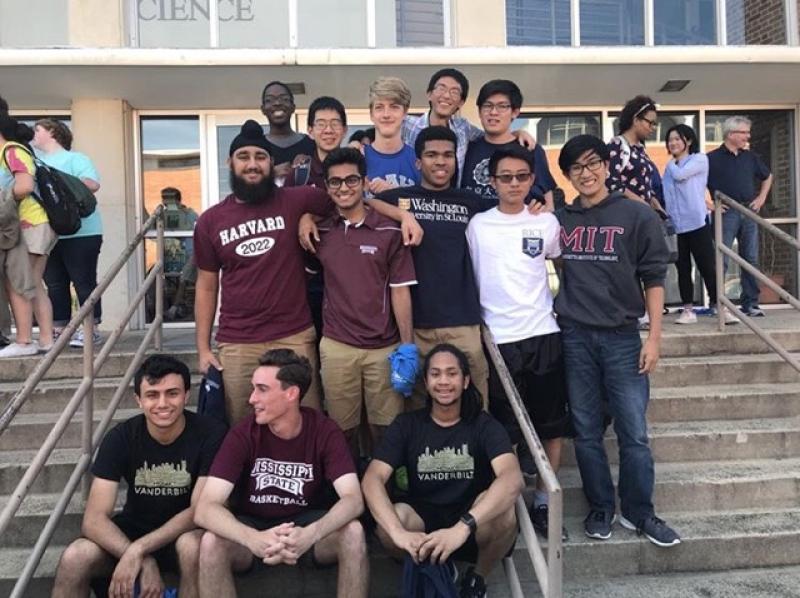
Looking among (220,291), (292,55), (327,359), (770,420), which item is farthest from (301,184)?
(770,420)

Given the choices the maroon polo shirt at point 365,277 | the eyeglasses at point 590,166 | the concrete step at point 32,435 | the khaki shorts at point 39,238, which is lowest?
the concrete step at point 32,435

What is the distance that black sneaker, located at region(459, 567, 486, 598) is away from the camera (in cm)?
310

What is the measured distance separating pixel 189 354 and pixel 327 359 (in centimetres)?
199

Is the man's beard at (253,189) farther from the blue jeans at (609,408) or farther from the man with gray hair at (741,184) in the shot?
the man with gray hair at (741,184)

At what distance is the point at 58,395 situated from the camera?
14.9 feet

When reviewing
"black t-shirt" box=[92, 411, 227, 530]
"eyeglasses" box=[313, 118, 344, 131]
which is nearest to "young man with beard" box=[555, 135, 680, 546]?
"eyeglasses" box=[313, 118, 344, 131]

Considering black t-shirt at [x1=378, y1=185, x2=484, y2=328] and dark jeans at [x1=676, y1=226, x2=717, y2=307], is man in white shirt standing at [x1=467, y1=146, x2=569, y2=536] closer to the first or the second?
black t-shirt at [x1=378, y1=185, x2=484, y2=328]

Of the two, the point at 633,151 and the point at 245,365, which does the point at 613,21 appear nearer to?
the point at 633,151

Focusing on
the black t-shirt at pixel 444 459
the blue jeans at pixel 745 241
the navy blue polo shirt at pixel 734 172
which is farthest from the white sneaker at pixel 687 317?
the black t-shirt at pixel 444 459

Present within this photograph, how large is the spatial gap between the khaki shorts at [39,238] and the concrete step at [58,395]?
897mm

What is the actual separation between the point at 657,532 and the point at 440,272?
172 centimetres

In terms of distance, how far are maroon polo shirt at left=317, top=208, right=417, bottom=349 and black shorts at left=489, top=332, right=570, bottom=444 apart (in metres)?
0.64

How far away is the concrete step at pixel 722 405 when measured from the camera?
461cm

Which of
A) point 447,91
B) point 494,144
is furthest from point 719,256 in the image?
point 447,91
